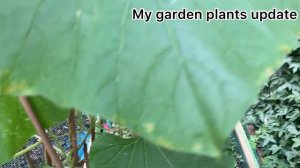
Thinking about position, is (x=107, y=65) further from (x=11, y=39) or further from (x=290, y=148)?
(x=290, y=148)

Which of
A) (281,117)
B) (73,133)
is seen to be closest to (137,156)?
(73,133)

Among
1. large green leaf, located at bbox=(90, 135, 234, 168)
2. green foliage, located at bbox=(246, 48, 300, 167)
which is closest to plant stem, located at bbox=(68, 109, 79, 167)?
large green leaf, located at bbox=(90, 135, 234, 168)

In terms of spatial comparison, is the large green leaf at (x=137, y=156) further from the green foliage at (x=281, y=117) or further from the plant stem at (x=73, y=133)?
the green foliage at (x=281, y=117)

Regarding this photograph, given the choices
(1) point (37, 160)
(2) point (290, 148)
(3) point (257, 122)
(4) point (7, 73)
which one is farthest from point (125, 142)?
(3) point (257, 122)

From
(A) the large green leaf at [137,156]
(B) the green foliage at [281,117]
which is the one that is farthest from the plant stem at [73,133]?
(B) the green foliage at [281,117]

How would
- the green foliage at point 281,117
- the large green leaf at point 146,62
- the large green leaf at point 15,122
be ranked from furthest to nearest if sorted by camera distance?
1. the green foliage at point 281,117
2. the large green leaf at point 15,122
3. the large green leaf at point 146,62

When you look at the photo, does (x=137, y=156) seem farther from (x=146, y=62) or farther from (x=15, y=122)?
(x=146, y=62)

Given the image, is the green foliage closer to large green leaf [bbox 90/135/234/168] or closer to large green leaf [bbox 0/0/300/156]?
large green leaf [bbox 90/135/234/168]
